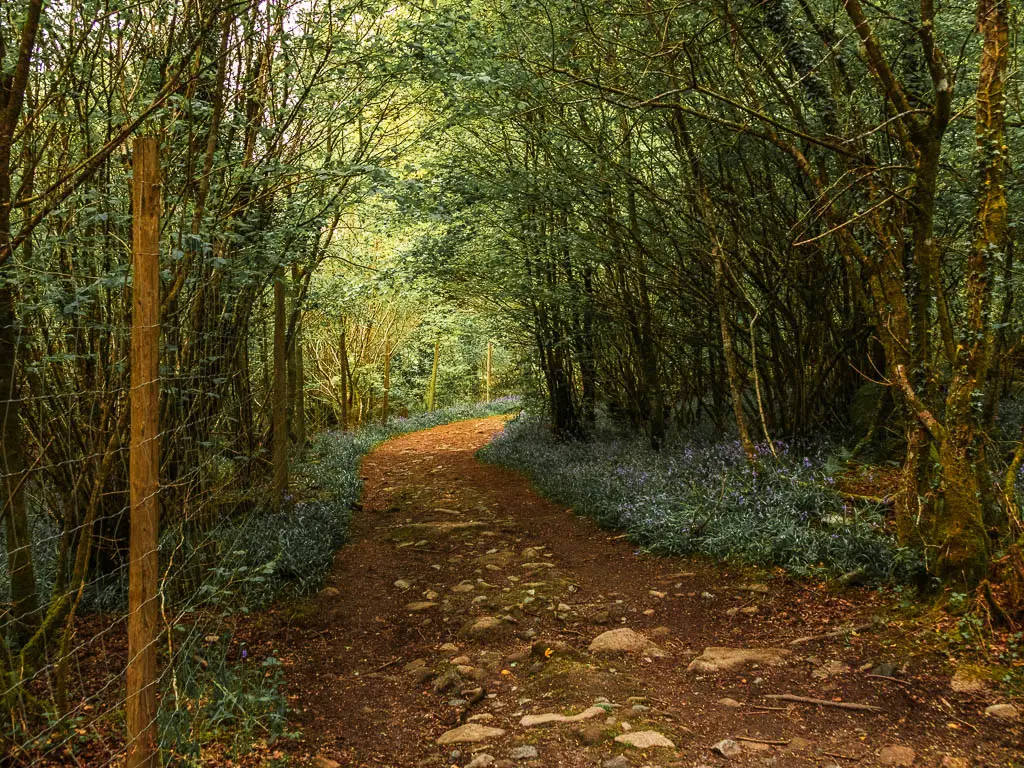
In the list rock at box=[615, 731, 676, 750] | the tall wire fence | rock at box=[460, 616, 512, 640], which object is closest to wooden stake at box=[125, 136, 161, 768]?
the tall wire fence

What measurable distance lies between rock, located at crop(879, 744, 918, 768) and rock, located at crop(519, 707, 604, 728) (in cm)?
145

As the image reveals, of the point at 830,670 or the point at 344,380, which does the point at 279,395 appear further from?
the point at 344,380

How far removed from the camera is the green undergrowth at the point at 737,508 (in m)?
5.67

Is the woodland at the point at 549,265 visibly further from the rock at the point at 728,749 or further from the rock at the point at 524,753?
the rock at the point at 728,749

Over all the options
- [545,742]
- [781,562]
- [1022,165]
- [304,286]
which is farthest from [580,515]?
[1022,165]

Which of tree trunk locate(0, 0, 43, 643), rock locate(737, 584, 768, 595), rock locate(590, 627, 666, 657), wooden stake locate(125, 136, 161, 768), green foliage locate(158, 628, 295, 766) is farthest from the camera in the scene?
rock locate(737, 584, 768, 595)

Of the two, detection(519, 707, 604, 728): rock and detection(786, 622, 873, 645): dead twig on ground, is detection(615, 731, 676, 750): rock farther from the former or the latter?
detection(786, 622, 873, 645): dead twig on ground

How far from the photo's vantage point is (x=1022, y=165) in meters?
7.04

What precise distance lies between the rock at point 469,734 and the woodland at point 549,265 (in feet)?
3.18

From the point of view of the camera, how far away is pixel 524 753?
12.2 feet

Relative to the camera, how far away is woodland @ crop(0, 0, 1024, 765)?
13.8ft

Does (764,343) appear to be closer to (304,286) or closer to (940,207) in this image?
→ (940,207)

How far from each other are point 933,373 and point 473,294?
890 centimetres

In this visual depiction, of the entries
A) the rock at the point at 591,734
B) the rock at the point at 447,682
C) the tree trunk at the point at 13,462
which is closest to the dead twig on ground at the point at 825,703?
the rock at the point at 591,734
